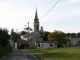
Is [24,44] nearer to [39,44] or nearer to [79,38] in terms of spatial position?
[39,44]

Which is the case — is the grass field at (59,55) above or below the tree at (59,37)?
below

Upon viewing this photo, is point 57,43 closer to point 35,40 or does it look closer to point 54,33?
point 54,33

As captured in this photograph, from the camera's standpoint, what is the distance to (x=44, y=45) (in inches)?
3974

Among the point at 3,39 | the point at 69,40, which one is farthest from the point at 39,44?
the point at 3,39

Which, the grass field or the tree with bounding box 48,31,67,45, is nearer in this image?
the grass field

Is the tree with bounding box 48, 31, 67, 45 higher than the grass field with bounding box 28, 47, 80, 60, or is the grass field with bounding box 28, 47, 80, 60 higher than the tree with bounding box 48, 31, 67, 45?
the tree with bounding box 48, 31, 67, 45

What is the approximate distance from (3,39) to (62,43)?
5510 cm

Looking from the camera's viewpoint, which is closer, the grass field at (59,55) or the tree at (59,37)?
the grass field at (59,55)

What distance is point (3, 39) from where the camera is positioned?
47906 mm

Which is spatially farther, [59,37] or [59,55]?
[59,37]

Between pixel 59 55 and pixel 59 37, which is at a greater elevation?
pixel 59 37

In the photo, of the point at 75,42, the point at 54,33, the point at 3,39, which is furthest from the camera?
the point at 75,42

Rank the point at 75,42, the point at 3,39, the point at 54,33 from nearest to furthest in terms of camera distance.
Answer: the point at 3,39 < the point at 54,33 < the point at 75,42

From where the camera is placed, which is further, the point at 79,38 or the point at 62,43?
the point at 79,38
